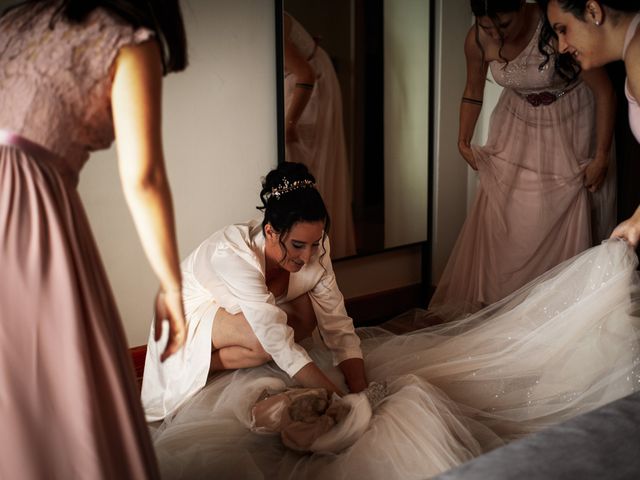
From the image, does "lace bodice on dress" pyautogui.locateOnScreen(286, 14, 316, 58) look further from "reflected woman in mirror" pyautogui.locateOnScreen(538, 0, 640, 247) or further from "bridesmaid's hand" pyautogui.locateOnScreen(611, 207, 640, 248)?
"bridesmaid's hand" pyautogui.locateOnScreen(611, 207, 640, 248)

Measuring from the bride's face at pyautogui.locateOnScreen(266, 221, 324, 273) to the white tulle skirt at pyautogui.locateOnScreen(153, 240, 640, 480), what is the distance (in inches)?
12.7

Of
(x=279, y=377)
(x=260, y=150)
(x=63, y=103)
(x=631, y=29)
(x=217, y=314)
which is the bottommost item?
(x=279, y=377)

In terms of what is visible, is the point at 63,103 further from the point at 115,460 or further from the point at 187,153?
the point at 187,153

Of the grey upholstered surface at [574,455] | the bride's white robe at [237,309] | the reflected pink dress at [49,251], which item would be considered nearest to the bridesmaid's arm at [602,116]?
the bride's white robe at [237,309]

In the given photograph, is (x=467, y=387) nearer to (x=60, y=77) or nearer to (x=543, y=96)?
(x=543, y=96)

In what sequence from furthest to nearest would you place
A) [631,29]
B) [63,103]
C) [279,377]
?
[279,377] → [631,29] → [63,103]

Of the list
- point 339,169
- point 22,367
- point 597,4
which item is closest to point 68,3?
point 22,367

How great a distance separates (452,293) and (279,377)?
97 cm

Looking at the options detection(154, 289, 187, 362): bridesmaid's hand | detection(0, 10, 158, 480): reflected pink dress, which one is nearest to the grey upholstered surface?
detection(154, 289, 187, 362): bridesmaid's hand

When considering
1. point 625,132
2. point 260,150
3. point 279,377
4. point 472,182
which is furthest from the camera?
point 472,182

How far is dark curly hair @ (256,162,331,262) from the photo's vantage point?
5.98 ft

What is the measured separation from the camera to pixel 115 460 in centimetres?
109

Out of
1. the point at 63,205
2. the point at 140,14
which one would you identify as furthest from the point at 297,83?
the point at 63,205

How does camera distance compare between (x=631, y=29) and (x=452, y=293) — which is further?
(x=452, y=293)
